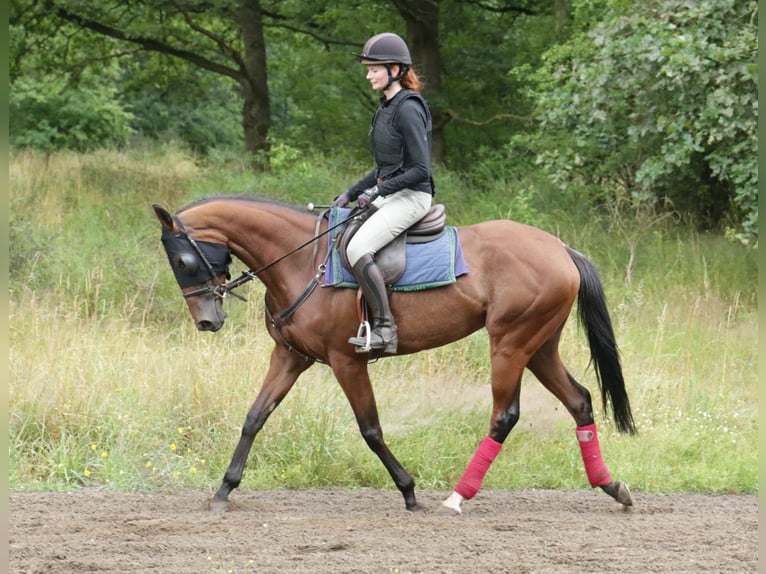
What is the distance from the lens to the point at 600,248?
1369 centimetres

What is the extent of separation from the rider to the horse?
23 cm

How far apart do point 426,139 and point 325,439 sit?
98.1 inches

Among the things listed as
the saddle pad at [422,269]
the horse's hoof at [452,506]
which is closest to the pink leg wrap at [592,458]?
the horse's hoof at [452,506]

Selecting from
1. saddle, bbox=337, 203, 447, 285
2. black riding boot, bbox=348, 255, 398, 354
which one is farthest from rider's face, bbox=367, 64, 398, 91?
black riding boot, bbox=348, 255, 398, 354

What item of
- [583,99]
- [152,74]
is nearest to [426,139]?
[583,99]

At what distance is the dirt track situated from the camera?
5.25 meters

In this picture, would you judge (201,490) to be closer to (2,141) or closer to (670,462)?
(670,462)

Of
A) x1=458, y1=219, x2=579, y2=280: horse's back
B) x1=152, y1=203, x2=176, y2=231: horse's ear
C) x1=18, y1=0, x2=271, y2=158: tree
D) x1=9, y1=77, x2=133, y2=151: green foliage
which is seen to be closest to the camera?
x1=152, y1=203, x2=176, y2=231: horse's ear

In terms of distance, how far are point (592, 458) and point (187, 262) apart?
9.58ft

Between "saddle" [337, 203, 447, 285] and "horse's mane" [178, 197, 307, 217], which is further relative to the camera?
"horse's mane" [178, 197, 307, 217]

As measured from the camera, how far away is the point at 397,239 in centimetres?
657

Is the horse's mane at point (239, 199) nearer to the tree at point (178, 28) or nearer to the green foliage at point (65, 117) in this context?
the tree at point (178, 28)

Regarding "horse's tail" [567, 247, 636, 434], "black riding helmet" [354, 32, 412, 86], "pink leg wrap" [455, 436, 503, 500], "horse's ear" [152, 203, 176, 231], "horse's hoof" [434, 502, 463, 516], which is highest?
"black riding helmet" [354, 32, 412, 86]

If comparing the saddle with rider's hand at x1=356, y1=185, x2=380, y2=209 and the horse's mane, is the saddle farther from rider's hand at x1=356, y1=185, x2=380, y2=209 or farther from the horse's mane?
the horse's mane
